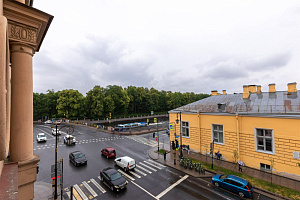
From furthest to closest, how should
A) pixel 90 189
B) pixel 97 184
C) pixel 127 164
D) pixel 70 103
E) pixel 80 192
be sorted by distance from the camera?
1. pixel 70 103
2. pixel 127 164
3. pixel 97 184
4. pixel 90 189
5. pixel 80 192

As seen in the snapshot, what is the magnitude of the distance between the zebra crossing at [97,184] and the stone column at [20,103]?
10.5 meters

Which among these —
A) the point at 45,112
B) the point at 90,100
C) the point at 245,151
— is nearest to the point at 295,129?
the point at 245,151

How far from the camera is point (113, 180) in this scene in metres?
14.4

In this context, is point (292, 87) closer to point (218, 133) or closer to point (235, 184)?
point (218, 133)

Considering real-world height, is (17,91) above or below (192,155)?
above

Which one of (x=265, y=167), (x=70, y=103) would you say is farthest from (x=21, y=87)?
(x=70, y=103)

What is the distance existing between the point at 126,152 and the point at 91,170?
7.42 m

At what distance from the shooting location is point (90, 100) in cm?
6619

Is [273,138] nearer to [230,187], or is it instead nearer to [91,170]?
[230,187]

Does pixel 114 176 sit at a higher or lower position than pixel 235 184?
higher

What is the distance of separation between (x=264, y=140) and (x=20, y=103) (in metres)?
22.4

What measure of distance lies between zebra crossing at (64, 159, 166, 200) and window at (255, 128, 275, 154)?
12.2 m

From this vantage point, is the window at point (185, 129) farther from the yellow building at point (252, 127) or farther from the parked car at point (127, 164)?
the parked car at point (127, 164)

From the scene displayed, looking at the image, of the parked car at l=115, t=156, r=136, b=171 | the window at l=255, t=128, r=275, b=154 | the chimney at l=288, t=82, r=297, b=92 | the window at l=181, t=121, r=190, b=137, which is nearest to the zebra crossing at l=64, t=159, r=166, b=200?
the parked car at l=115, t=156, r=136, b=171
